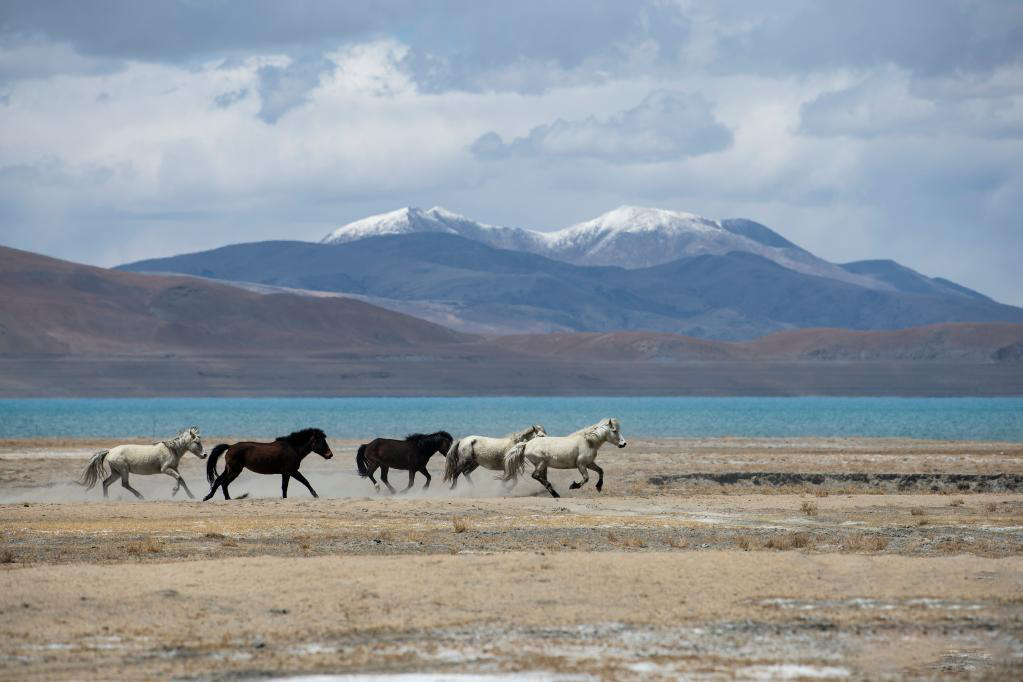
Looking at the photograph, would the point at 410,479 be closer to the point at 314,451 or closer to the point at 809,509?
the point at 314,451

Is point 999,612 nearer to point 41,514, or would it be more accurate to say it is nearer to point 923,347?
point 41,514

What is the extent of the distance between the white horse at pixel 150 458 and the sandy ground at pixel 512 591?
241 centimetres

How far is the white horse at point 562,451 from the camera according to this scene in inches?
986

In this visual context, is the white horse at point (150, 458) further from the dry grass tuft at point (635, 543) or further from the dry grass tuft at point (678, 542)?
the dry grass tuft at point (678, 542)

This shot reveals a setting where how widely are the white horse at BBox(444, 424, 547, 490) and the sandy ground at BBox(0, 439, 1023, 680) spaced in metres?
3.37

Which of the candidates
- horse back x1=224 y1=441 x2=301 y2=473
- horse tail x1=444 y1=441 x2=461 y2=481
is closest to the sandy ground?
horse back x1=224 y1=441 x2=301 y2=473

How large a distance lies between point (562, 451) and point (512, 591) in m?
11.0

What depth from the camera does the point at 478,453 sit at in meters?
27.0

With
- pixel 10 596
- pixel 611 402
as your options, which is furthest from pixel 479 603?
pixel 611 402

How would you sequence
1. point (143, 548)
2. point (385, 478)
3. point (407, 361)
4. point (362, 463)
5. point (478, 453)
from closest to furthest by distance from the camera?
point (143, 548), point (478, 453), point (385, 478), point (362, 463), point (407, 361)

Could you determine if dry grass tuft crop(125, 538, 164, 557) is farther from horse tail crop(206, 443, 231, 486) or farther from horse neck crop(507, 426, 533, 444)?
horse neck crop(507, 426, 533, 444)

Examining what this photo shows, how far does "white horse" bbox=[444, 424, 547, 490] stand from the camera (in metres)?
26.6

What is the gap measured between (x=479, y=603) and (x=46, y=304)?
589ft

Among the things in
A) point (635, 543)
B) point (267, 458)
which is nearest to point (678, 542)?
point (635, 543)
